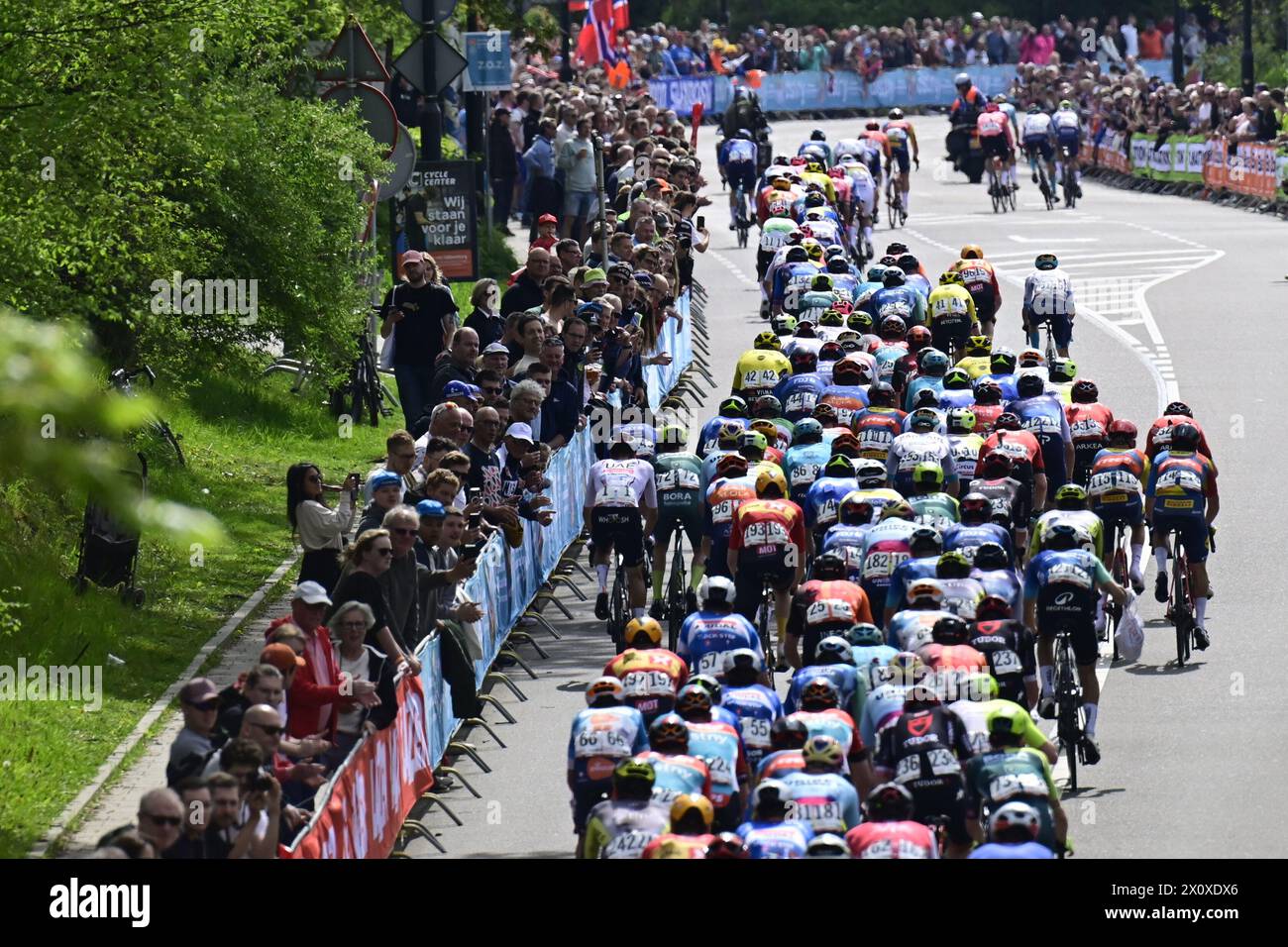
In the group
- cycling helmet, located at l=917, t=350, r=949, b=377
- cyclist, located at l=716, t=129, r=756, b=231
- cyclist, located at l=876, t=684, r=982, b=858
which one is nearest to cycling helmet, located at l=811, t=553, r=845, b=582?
cyclist, located at l=876, t=684, r=982, b=858

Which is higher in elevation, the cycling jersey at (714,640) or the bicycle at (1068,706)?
the cycling jersey at (714,640)

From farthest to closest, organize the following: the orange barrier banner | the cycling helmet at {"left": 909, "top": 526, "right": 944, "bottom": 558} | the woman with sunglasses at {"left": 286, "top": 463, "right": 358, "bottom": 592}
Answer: the cycling helmet at {"left": 909, "top": 526, "right": 944, "bottom": 558}, the woman with sunglasses at {"left": 286, "top": 463, "right": 358, "bottom": 592}, the orange barrier banner

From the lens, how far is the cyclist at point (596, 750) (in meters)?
12.4

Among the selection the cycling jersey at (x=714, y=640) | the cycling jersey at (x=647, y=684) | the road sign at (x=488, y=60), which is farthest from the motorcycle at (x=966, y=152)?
the cycling jersey at (x=647, y=684)

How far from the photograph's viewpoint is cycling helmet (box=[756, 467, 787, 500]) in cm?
1736

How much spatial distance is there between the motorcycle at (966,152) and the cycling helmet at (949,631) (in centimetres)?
3811

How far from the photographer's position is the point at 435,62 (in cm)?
2155

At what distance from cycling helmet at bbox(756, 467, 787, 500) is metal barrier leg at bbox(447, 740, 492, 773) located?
2.87 metres

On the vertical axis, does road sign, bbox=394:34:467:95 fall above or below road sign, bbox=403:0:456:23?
below

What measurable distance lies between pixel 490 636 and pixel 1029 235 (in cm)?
2626

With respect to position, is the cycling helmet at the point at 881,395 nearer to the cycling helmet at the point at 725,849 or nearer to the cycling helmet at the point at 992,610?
the cycling helmet at the point at 992,610

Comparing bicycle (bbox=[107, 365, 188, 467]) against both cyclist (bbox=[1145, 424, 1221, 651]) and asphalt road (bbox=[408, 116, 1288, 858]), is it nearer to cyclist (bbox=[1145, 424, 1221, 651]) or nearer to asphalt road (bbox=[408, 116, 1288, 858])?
asphalt road (bbox=[408, 116, 1288, 858])

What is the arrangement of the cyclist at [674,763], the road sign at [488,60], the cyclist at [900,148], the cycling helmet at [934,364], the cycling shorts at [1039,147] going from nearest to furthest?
the cyclist at [674,763]
the cycling helmet at [934,364]
the road sign at [488,60]
the cyclist at [900,148]
the cycling shorts at [1039,147]
